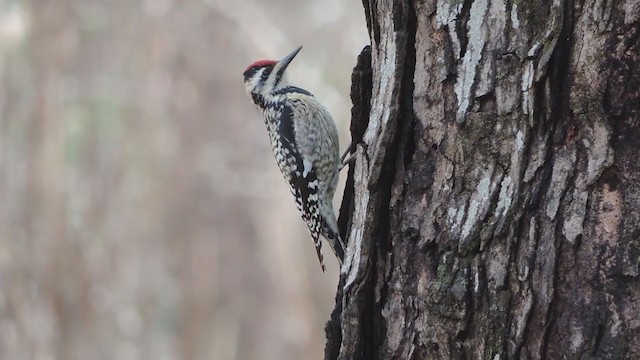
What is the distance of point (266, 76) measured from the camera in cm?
486

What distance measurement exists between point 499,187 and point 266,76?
309 centimetres

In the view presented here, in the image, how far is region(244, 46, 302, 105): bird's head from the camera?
483 cm

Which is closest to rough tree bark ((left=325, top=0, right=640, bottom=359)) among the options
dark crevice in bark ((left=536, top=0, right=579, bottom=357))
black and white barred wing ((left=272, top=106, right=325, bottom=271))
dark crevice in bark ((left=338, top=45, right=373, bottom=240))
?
dark crevice in bark ((left=536, top=0, right=579, bottom=357))

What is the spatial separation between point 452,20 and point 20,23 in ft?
22.7

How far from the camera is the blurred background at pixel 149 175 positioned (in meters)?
7.86

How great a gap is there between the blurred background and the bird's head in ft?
11.9

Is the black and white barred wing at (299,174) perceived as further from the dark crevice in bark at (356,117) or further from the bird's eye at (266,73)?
the dark crevice in bark at (356,117)

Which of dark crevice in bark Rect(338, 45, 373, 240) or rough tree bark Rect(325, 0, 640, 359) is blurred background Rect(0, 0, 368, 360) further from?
rough tree bark Rect(325, 0, 640, 359)

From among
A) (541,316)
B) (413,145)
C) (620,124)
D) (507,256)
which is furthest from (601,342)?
(413,145)

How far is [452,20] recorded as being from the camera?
204 centimetres

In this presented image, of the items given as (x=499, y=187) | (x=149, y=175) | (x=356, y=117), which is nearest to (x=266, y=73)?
(x=356, y=117)

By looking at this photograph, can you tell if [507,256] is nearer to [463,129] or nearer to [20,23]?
[463,129]

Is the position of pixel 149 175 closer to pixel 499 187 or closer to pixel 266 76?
pixel 266 76

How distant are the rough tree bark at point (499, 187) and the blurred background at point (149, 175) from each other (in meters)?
6.28
